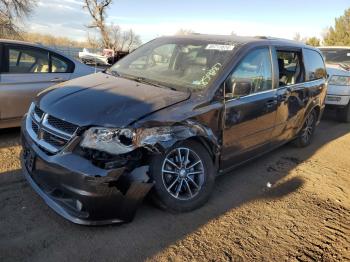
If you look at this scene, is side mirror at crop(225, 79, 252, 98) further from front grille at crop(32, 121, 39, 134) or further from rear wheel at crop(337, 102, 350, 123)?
rear wheel at crop(337, 102, 350, 123)

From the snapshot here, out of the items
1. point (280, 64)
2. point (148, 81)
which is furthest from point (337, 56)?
point (148, 81)

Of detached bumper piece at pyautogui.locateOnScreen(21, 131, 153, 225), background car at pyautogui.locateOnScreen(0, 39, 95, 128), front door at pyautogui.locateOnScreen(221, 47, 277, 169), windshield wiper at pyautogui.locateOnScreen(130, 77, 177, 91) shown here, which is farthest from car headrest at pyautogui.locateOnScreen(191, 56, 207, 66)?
background car at pyautogui.locateOnScreen(0, 39, 95, 128)

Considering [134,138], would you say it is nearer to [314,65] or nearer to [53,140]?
[53,140]

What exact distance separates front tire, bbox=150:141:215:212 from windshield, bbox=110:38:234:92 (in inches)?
27.8

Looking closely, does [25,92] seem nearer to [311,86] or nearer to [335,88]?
[311,86]

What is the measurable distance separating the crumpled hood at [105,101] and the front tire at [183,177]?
0.46m

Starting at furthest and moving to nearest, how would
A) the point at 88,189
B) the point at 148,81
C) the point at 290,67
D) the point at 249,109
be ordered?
the point at 290,67
the point at 249,109
the point at 148,81
the point at 88,189

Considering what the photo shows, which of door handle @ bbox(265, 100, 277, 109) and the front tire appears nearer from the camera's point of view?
the front tire

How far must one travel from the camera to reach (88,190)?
3.14 m

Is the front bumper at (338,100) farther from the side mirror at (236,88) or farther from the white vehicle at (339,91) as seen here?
the side mirror at (236,88)

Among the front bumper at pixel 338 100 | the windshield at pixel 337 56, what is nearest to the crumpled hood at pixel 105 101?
the front bumper at pixel 338 100

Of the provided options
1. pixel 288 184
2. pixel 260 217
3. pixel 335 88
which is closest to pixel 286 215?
pixel 260 217

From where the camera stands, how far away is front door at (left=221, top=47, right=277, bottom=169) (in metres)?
4.18

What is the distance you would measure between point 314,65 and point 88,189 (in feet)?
15.8
